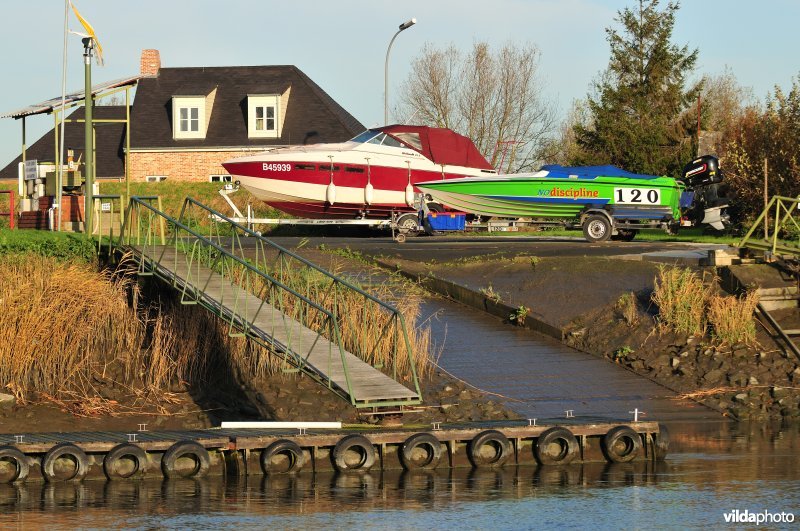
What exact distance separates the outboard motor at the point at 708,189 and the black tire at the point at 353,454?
1776cm

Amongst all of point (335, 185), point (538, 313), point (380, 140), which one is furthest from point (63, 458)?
point (380, 140)

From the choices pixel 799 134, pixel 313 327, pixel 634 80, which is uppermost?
pixel 634 80

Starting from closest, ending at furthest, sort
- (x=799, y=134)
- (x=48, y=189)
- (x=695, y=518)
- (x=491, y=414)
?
(x=695, y=518) < (x=491, y=414) < (x=48, y=189) < (x=799, y=134)

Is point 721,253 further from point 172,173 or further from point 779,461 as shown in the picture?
point 172,173

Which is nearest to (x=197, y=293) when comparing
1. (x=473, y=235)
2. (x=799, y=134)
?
(x=473, y=235)

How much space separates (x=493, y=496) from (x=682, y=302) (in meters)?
8.18

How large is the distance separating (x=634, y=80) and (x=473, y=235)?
19010mm

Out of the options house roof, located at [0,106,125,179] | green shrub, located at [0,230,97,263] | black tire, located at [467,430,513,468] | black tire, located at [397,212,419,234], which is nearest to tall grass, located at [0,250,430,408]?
green shrub, located at [0,230,97,263]

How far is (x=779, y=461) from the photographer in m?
14.2

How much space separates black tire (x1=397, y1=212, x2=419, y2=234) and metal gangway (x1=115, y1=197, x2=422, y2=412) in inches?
550

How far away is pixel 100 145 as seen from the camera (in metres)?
60.6

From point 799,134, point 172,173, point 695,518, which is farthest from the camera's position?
point 172,173

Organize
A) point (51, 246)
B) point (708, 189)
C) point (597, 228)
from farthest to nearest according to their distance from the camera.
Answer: point (597, 228)
point (708, 189)
point (51, 246)

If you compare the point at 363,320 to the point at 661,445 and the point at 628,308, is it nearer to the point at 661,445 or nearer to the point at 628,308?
the point at 628,308
